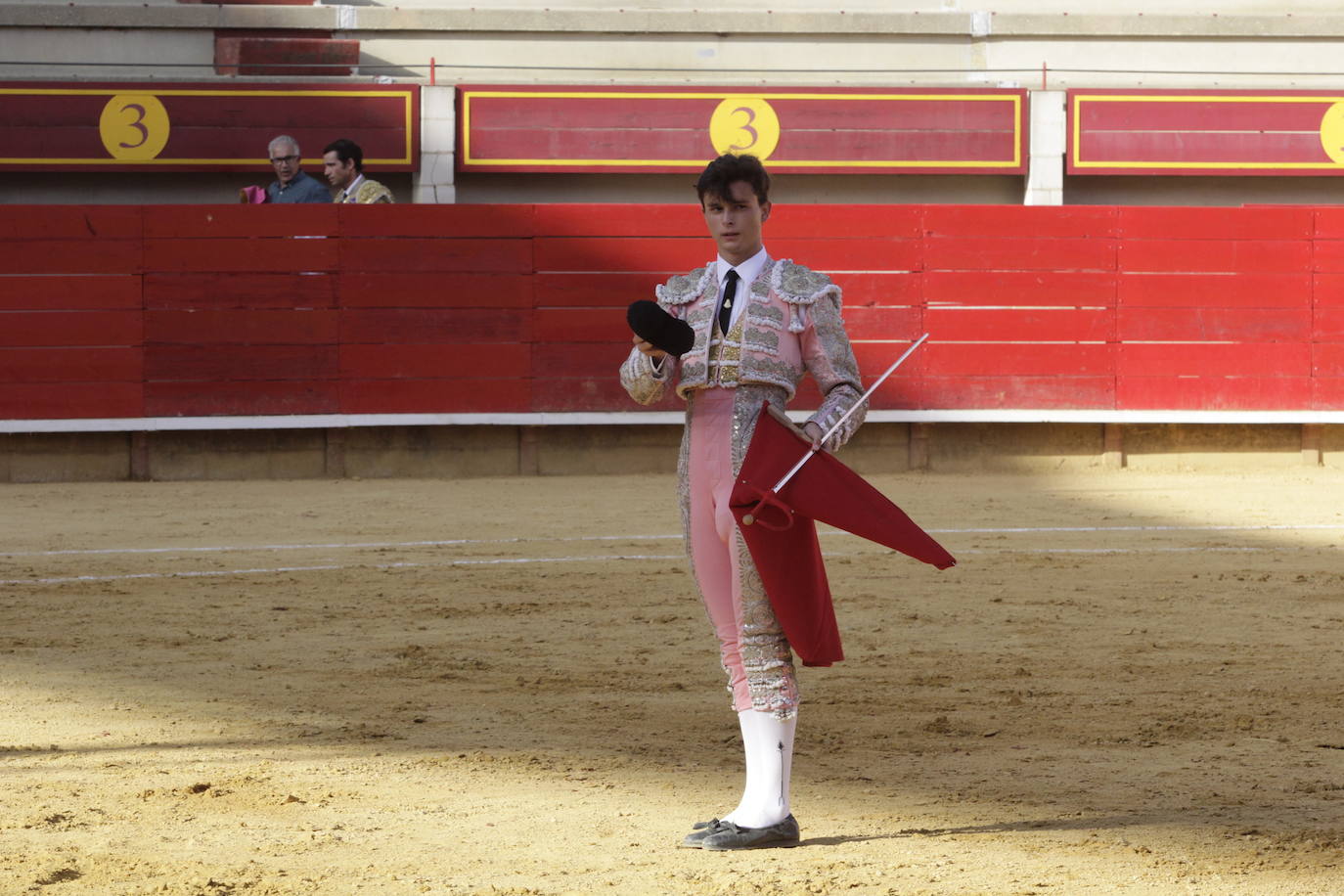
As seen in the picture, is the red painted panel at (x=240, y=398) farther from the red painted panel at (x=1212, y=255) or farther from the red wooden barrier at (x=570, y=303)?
the red painted panel at (x=1212, y=255)

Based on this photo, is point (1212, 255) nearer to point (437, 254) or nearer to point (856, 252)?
point (856, 252)

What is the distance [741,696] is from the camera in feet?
8.27

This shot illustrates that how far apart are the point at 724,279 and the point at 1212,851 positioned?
3.34 ft

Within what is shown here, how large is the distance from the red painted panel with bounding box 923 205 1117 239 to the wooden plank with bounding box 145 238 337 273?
2.76m

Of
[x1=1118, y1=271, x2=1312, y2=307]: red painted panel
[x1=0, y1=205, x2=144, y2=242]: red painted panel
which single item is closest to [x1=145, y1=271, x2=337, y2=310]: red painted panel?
[x1=0, y1=205, x2=144, y2=242]: red painted panel

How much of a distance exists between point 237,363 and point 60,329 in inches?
30.5

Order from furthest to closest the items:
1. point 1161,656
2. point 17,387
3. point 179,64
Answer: point 179,64 < point 17,387 < point 1161,656

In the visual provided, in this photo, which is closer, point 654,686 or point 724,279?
point 724,279

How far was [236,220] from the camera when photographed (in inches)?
310

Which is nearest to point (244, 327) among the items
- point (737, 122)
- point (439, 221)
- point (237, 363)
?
point (237, 363)

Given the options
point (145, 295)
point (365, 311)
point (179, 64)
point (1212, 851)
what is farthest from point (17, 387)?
point (1212, 851)

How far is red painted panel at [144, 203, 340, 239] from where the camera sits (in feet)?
25.8

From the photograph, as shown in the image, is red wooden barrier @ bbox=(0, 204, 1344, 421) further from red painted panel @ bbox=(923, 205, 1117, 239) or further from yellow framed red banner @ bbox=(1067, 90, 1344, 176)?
yellow framed red banner @ bbox=(1067, 90, 1344, 176)

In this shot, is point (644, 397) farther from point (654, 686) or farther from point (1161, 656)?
point (1161, 656)
